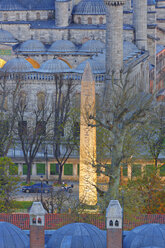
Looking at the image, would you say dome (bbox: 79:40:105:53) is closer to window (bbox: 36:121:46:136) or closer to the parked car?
window (bbox: 36:121:46:136)

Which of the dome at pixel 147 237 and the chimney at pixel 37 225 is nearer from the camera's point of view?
the chimney at pixel 37 225

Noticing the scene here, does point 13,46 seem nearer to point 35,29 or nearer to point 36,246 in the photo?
point 35,29

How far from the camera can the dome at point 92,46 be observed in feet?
258

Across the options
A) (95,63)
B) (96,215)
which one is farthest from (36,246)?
(95,63)

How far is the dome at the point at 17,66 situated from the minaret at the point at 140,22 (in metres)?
13.2

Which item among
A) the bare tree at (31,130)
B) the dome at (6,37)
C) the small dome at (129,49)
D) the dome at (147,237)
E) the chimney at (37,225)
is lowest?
the bare tree at (31,130)

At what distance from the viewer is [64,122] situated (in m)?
59.3

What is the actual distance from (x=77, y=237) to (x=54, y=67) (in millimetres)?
38891

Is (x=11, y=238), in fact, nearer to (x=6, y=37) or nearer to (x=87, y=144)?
(x=87, y=144)

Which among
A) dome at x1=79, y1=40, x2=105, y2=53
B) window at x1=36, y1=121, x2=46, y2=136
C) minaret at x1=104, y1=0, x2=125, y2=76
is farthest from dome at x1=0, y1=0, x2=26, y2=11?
window at x1=36, y1=121, x2=46, y2=136

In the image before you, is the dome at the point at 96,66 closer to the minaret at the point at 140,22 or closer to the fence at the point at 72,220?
the minaret at the point at 140,22

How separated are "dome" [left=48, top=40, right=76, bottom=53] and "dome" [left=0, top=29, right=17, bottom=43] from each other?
3.82 metres

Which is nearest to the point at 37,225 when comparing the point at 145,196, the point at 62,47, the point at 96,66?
the point at 145,196

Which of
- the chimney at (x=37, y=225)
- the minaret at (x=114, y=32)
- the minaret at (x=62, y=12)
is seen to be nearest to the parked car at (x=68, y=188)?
the minaret at (x=114, y=32)
